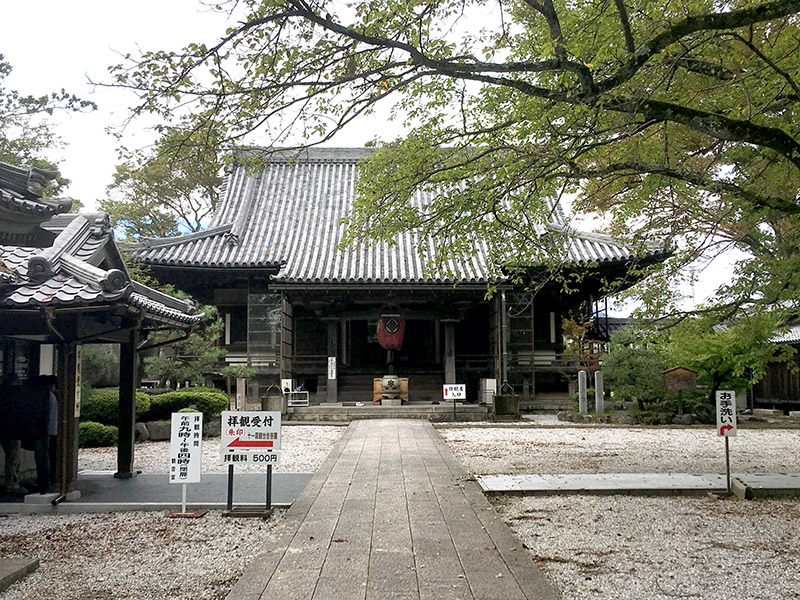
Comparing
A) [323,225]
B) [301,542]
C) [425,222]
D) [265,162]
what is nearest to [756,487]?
[425,222]

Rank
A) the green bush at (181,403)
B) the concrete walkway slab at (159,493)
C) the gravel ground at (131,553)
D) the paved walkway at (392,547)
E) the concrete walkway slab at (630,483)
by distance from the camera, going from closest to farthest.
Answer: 1. the paved walkway at (392,547)
2. the gravel ground at (131,553)
3. the concrete walkway slab at (159,493)
4. the concrete walkway slab at (630,483)
5. the green bush at (181,403)

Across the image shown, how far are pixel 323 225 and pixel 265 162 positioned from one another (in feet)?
54.2

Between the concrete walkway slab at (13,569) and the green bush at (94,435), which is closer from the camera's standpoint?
the concrete walkway slab at (13,569)

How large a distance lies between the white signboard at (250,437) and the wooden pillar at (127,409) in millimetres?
2926

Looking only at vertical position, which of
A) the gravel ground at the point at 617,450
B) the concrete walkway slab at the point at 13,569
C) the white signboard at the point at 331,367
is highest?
the white signboard at the point at 331,367

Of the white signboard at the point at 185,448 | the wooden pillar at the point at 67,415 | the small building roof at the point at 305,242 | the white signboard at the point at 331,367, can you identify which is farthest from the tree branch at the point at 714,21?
the white signboard at the point at 331,367

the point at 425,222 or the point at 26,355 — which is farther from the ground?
the point at 425,222

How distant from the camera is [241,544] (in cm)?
562

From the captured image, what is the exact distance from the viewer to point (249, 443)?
22.3ft

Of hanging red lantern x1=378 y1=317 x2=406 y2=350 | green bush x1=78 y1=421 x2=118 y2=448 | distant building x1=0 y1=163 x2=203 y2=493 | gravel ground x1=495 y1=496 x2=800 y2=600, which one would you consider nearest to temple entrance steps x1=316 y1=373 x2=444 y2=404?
hanging red lantern x1=378 y1=317 x2=406 y2=350

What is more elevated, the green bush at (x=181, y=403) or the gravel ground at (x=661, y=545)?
the green bush at (x=181, y=403)

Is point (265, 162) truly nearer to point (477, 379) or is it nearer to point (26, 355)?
point (26, 355)

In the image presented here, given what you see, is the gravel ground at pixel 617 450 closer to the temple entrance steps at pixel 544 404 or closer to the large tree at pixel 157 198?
the temple entrance steps at pixel 544 404

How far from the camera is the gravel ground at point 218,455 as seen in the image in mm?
9883
